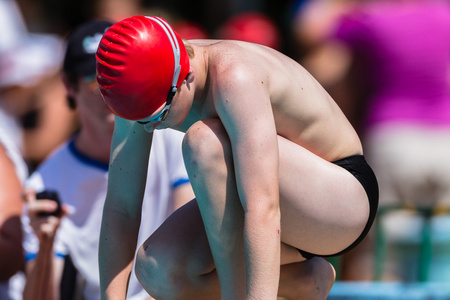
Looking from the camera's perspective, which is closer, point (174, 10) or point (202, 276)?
point (202, 276)

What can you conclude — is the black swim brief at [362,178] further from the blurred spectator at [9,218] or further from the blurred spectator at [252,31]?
the blurred spectator at [252,31]

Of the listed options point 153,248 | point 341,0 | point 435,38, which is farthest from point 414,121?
point 153,248

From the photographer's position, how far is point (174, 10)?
8430 mm

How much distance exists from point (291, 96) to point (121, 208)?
878 mm

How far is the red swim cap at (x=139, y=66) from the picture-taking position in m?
2.76

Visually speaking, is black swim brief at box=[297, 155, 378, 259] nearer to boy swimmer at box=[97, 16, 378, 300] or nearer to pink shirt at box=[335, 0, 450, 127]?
boy swimmer at box=[97, 16, 378, 300]

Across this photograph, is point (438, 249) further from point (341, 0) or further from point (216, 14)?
point (216, 14)

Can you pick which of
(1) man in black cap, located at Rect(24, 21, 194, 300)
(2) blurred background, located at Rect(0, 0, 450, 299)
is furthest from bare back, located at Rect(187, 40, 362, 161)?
(2) blurred background, located at Rect(0, 0, 450, 299)

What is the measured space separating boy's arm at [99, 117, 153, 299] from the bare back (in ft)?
1.46

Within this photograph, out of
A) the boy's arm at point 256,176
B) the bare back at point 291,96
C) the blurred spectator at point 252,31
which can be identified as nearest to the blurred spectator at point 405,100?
the bare back at point 291,96

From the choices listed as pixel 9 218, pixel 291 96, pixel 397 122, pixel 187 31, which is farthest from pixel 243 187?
pixel 187 31

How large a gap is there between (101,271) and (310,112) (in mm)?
1100

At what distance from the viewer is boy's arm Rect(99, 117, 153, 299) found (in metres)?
3.24

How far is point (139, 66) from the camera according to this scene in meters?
2.76
